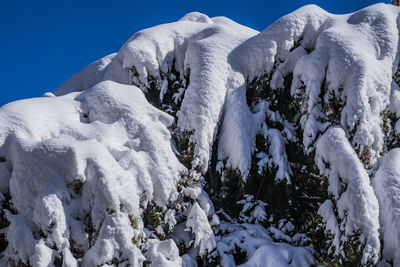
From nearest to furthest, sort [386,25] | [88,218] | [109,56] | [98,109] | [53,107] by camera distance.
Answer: [88,218]
[53,107]
[98,109]
[386,25]
[109,56]

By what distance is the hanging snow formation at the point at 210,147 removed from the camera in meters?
4.07

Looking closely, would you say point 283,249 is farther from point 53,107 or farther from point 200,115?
point 53,107

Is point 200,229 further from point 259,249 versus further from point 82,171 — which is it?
point 82,171

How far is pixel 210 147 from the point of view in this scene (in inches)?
231

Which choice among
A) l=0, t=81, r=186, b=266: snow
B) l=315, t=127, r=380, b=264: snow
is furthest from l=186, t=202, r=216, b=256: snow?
l=315, t=127, r=380, b=264: snow

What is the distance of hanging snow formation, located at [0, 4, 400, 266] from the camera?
160 inches

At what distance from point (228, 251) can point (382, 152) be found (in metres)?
3.44

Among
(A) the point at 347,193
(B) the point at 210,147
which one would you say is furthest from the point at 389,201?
(B) the point at 210,147

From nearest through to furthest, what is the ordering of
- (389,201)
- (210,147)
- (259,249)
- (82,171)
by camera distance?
(82,171), (389,201), (259,249), (210,147)

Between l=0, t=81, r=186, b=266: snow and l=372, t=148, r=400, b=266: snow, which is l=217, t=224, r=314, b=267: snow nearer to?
l=372, t=148, r=400, b=266: snow

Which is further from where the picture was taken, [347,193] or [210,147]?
[210,147]

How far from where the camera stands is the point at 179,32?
790 centimetres

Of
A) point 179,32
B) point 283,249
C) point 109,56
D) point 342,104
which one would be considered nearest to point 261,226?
point 283,249

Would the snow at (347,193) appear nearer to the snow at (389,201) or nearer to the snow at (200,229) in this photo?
the snow at (389,201)
